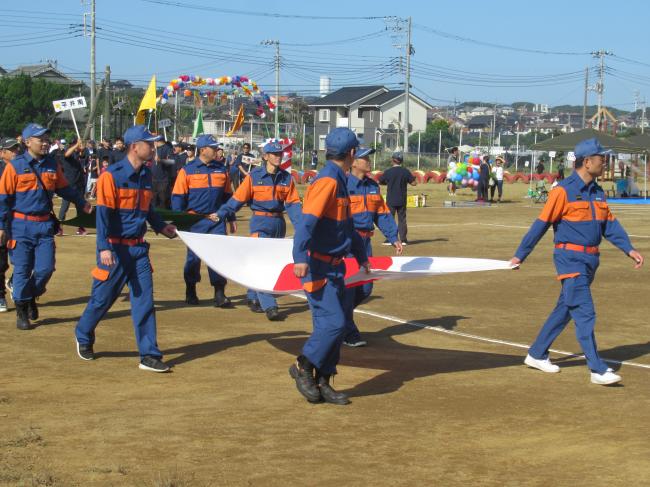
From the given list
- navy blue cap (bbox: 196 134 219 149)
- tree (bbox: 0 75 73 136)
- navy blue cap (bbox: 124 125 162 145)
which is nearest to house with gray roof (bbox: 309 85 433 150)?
tree (bbox: 0 75 73 136)

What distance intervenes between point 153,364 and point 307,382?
1700 millimetres

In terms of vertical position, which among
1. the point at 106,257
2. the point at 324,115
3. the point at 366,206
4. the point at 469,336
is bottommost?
the point at 469,336

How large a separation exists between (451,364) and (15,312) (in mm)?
5514

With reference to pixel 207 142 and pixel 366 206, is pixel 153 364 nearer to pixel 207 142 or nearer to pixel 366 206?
pixel 366 206

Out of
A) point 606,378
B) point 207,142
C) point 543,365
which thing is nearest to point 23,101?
point 207,142

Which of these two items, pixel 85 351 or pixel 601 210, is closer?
pixel 601 210

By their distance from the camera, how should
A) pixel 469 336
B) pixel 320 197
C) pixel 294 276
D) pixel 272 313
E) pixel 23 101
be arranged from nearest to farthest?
1. pixel 320 197
2. pixel 294 276
3. pixel 469 336
4. pixel 272 313
5. pixel 23 101

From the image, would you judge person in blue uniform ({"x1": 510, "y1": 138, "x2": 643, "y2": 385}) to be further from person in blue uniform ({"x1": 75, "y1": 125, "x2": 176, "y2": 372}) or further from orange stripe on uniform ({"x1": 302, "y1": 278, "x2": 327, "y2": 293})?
person in blue uniform ({"x1": 75, "y1": 125, "x2": 176, "y2": 372})

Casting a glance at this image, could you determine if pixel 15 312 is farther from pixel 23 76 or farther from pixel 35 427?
pixel 23 76

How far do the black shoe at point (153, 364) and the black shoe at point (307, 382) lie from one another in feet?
5.00

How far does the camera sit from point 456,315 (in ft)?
40.0

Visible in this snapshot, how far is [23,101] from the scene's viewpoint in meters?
86.2

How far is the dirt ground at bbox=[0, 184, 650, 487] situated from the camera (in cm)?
584

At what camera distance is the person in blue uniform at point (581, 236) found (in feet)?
27.6
